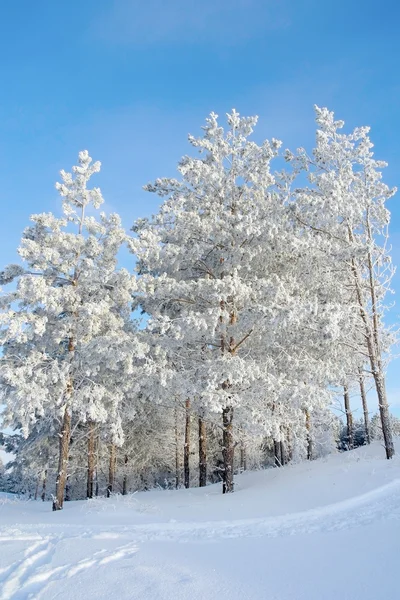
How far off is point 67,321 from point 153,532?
8.19m

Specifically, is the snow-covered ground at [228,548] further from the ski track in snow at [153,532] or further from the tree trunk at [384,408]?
the tree trunk at [384,408]

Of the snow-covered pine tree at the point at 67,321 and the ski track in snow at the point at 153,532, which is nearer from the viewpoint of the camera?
the ski track in snow at the point at 153,532

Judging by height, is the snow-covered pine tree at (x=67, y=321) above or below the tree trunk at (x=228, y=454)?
above

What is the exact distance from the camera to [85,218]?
15.0 metres

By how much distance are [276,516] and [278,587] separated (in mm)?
4260

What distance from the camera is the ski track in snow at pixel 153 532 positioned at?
5273 millimetres

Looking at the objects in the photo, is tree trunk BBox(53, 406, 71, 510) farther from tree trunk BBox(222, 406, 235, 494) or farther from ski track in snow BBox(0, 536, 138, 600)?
ski track in snow BBox(0, 536, 138, 600)

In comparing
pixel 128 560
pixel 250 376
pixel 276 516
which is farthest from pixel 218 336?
pixel 128 560

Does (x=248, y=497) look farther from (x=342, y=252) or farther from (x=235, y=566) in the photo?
(x=342, y=252)

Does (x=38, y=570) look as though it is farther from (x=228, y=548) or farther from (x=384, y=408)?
(x=384, y=408)

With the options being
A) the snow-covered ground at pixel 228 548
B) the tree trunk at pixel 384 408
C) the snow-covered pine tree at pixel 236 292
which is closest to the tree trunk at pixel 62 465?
the snow-covered ground at pixel 228 548

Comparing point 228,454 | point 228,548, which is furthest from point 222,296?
point 228,548

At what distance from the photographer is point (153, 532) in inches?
310

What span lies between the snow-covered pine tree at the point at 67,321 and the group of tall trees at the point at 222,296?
0.05m
